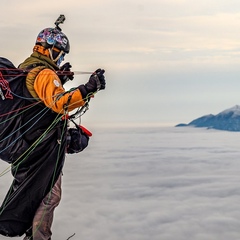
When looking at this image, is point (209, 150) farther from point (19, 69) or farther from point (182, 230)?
point (19, 69)

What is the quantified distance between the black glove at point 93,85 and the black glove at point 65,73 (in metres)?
0.60

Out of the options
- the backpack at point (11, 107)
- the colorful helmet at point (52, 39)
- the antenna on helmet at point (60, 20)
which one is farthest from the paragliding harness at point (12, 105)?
the antenna on helmet at point (60, 20)

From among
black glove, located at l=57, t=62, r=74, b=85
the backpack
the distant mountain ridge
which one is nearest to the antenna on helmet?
black glove, located at l=57, t=62, r=74, b=85

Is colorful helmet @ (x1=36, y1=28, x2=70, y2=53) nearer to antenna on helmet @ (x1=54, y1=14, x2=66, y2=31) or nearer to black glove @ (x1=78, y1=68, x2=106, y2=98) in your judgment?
antenna on helmet @ (x1=54, y1=14, x2=66, y2=31)

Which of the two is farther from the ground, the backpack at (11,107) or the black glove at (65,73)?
the black glove at (65,73)

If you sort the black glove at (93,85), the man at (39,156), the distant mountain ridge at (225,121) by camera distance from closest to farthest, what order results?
the black glove at (93,85) → the man at (39,156) → the distant mountain ridge at (225,121)

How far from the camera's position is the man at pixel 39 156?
23.7 ft

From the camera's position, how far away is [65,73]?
752 centimetres

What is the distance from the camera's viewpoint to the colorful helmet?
7261 millimetres

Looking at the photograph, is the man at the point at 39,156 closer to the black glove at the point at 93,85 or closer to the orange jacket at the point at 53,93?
the orange jacket at the point at 53,93

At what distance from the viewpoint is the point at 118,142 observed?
8275 centimetres

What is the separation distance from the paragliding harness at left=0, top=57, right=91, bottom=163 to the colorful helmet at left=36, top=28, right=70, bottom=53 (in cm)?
29

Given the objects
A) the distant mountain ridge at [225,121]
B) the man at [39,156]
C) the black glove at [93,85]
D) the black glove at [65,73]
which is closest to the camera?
the black glove at [93,85]

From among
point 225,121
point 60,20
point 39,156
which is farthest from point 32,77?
point 225,121
